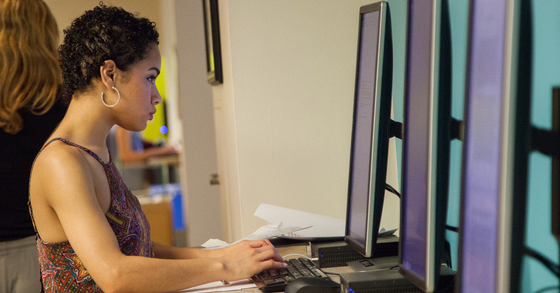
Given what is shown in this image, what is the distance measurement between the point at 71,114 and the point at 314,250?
2.11 feet

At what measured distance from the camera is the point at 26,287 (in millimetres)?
1581

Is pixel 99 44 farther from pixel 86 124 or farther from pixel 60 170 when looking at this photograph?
pixel 60 170

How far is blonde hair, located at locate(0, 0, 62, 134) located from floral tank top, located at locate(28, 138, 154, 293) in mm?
661

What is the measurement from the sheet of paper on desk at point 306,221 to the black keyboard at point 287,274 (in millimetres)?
179

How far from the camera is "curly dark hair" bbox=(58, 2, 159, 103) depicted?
1.08 meters

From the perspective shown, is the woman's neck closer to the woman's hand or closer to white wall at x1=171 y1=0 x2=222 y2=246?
the woman's hand

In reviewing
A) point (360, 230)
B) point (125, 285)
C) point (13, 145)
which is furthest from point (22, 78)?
point (360, 230)

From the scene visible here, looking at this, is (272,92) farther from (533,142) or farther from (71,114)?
(533,142)

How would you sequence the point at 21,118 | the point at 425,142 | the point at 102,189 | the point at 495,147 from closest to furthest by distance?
the point at 495,147
the point at 425,142
the point at 102,189
the point at 21,118

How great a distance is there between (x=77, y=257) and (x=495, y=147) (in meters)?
0.84

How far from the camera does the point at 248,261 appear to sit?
1075 millimetres

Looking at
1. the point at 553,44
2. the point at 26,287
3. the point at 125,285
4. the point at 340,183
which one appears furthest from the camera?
the point at 340,183

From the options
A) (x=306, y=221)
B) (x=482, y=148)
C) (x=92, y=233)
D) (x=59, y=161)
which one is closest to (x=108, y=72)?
(x=59, y=161)

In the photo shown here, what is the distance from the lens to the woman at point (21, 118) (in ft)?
5.17
